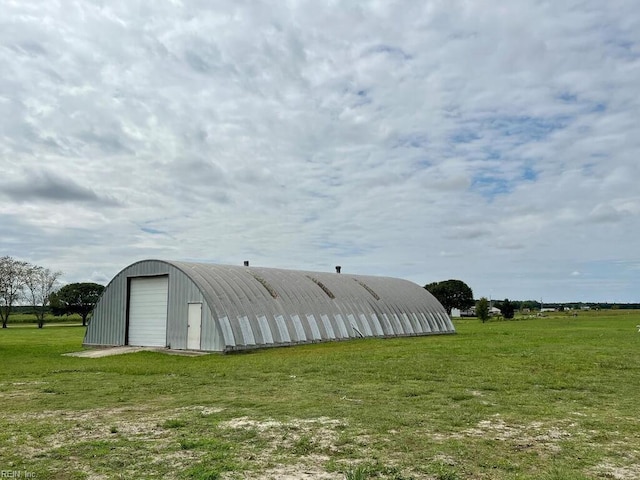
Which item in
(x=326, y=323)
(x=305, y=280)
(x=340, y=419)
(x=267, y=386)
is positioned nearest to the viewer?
(x=340, y=419)

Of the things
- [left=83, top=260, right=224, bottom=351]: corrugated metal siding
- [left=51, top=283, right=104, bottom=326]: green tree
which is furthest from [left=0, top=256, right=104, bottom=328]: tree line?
[left=83, top=260, right=224, bottom=351]: corrugated metal siding

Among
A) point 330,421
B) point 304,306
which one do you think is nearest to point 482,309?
point 304,306

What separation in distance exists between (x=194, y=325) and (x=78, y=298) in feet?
244

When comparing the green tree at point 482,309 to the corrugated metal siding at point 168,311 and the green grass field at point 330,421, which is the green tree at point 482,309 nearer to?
the corrugated metal siding at point 168,311

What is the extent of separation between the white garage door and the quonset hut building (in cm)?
6

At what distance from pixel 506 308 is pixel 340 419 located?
95.7 meters

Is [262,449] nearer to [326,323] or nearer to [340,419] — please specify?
[340,419]

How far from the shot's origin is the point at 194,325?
2931 cm

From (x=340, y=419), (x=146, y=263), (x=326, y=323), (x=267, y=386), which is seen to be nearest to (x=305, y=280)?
(x=326, y=323)

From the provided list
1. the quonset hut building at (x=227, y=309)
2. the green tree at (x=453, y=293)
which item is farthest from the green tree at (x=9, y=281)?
the green tree at (x=453, y=293)

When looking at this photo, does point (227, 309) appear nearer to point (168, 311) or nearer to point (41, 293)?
point (168, 311)

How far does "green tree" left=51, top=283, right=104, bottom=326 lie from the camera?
9294 cm

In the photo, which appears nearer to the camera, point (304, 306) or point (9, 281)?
point (304, 306)

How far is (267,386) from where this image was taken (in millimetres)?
15867
